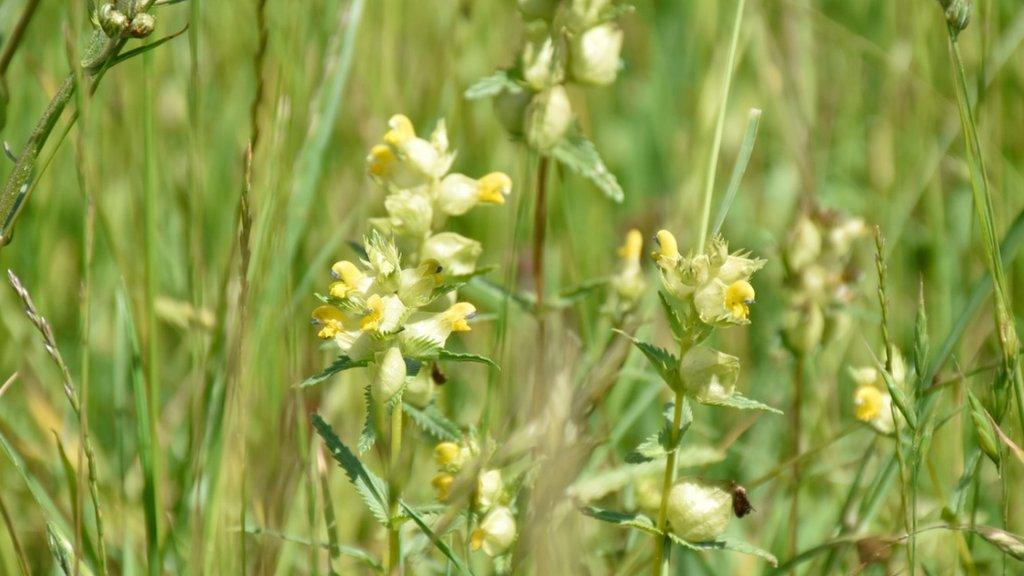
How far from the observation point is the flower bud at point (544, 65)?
1.90 metres

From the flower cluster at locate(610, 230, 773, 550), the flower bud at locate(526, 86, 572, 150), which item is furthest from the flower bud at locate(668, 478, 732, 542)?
the flower bud at locate(526, 86, 572, 150)

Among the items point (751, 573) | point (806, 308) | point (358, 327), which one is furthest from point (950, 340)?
point (358, 327)

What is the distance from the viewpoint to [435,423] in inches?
63.7

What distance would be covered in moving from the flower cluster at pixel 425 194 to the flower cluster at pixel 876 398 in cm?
62

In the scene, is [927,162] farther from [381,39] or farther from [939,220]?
[381,39]

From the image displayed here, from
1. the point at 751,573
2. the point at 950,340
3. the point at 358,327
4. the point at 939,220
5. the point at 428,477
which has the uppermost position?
the point at 358,327

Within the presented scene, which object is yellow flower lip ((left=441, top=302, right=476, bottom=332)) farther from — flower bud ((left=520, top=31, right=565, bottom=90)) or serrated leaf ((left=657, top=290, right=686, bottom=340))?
flower bud ((left=520, top=31, right=565, bottom=90))

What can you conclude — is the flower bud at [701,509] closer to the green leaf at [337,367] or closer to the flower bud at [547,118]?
the green leaf at [337,367]

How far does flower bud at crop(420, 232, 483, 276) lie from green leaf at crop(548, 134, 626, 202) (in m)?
0.30

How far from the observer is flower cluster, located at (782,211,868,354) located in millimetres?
2168

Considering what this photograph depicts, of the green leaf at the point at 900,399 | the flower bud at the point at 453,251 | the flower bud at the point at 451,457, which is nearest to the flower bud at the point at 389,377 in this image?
the flower bud at the point at 451,457

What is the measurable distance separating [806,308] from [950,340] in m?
0.47

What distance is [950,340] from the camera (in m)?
1.71

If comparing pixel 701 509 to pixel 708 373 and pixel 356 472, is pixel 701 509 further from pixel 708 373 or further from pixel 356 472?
pixel 356 472
